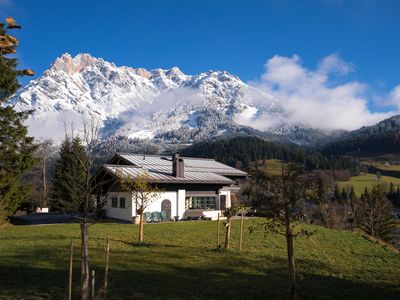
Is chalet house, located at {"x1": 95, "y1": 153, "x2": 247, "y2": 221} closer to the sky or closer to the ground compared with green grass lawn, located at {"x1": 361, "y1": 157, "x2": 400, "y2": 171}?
closer to the ground

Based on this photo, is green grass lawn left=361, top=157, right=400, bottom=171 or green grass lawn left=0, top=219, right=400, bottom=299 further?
green grass lawn left=361, top=157, right=400, bottom=171

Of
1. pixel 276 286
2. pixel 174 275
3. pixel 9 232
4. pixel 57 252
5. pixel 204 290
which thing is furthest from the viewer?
pixel 9 232

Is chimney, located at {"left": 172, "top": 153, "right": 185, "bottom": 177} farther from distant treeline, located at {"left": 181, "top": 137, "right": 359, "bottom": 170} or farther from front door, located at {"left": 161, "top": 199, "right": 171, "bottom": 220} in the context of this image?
distant treeline, located at {"left": 181, "top": 137, "right": 359, "bottom": 170}

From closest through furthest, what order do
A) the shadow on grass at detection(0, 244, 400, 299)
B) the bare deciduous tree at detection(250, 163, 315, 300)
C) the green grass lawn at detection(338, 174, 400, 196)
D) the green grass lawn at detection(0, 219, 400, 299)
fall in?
the bare deciduous tree at detection(250, 163, 315, 300)
the shadow on grass at detection(0, 244, 400, 299)
the green grass lawn at detection(0, 219, 400, 299)
the green grass lawn at detection(338, 174, 400, 196)

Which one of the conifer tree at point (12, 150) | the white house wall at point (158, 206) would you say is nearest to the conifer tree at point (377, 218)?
the white house wall at point (158, 206)

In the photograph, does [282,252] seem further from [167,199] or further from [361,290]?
[167,199]

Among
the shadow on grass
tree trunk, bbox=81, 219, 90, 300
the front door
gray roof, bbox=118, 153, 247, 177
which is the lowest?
the shadow on grass

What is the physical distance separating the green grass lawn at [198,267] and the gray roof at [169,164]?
50.8 ft

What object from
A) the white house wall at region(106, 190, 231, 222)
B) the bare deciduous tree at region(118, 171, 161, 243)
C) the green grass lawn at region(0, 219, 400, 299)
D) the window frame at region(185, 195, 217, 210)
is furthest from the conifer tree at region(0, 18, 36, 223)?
the window frame at region(185, 195, 217, 210)

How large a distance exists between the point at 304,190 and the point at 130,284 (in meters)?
6.16

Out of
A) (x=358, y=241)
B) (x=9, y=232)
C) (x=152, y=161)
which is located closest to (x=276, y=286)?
(x=358, y=241)

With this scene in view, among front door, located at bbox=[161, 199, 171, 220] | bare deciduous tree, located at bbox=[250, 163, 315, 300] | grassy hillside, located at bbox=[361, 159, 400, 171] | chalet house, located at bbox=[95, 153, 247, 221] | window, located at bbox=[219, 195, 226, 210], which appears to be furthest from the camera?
grassy hillside, located at bbox=[361, 159, 400, 171]

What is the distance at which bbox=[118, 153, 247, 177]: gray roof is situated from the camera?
1512 inches

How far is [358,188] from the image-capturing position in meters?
112
